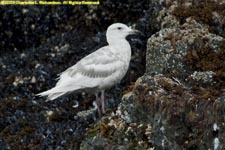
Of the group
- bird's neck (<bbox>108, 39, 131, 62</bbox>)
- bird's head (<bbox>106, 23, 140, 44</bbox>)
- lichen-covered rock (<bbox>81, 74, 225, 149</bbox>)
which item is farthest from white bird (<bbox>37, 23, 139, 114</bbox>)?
lichen-covered rock (<bbox>81, 74, 225, 149</bbox>)

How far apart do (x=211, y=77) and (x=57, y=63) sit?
4.76 metres

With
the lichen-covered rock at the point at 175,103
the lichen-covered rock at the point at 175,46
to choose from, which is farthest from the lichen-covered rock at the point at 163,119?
the lichen-covered rock at the point at 175,46

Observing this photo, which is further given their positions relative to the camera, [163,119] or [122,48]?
[122,48]

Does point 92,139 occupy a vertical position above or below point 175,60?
below

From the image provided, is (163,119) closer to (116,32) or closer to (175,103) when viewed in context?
(175,103)

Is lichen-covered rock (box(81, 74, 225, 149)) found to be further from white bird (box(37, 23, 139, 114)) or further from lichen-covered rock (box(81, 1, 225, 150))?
white bird (box(37, 23, 139, 114))

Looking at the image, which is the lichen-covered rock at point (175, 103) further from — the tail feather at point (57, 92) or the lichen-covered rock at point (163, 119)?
the tail feather at point (57, 92)

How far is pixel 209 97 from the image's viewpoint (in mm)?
6504

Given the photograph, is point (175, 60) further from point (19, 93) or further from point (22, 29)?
point (22, 29)

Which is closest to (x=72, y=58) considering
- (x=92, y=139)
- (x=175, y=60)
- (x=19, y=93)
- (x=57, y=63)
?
(x=57, y=63)

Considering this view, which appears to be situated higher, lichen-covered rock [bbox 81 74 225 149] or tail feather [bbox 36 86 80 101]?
lichen-covered rock [bbox 81 74 225 149]

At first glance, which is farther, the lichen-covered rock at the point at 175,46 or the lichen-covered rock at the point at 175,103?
the lichen-covered rock at the point at 175,46

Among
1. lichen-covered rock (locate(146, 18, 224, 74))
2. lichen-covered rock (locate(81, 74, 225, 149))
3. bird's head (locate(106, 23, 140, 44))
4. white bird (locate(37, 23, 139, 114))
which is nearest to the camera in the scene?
lichen-covered rock (locate(81, 74, 225, 149))

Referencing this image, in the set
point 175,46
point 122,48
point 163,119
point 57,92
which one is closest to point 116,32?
point 122,48
